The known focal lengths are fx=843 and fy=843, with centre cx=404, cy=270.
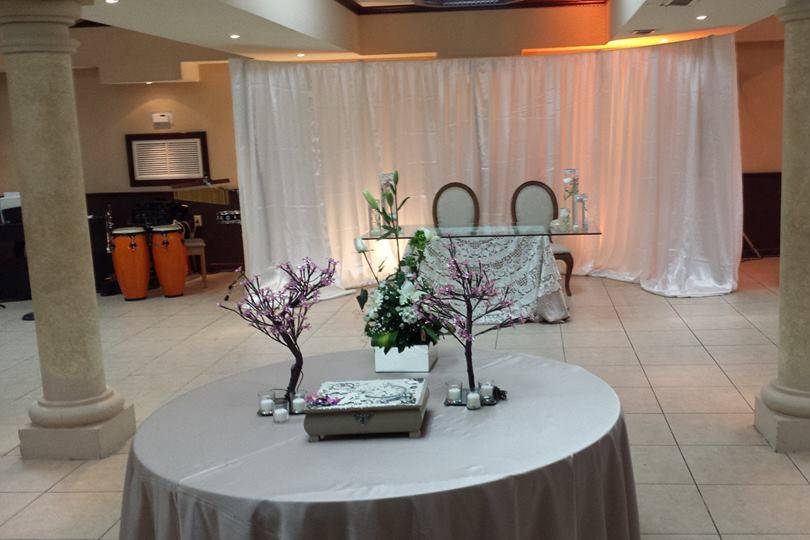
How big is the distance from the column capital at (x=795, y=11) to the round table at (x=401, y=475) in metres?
2.07

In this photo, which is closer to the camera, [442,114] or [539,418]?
[539,418]

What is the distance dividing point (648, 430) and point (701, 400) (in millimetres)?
600

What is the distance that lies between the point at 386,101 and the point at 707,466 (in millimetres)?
5426

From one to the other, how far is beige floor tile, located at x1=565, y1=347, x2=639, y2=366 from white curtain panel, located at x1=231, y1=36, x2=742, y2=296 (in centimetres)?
196

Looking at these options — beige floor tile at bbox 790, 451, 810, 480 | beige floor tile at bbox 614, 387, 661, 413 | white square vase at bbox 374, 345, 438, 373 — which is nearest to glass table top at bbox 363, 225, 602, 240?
beige floor tile at bbox 614, 387, 661, 413

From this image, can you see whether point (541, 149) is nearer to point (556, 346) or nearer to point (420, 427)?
point (556, 346)

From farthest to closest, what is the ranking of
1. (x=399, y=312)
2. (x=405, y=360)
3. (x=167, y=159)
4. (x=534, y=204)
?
(x=167, y=159) < (x=534, y=204) < (x=405, y=360) < (x=399, y=312)

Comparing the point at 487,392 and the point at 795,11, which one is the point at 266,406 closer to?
the point at 487,392

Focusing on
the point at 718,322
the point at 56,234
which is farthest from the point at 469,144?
the point at 56,234

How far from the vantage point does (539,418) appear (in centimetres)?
258

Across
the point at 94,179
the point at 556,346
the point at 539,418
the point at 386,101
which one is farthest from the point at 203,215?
the point at 539,418

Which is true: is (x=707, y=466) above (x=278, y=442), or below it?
below

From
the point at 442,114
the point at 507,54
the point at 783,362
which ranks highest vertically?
the point at 507,54
